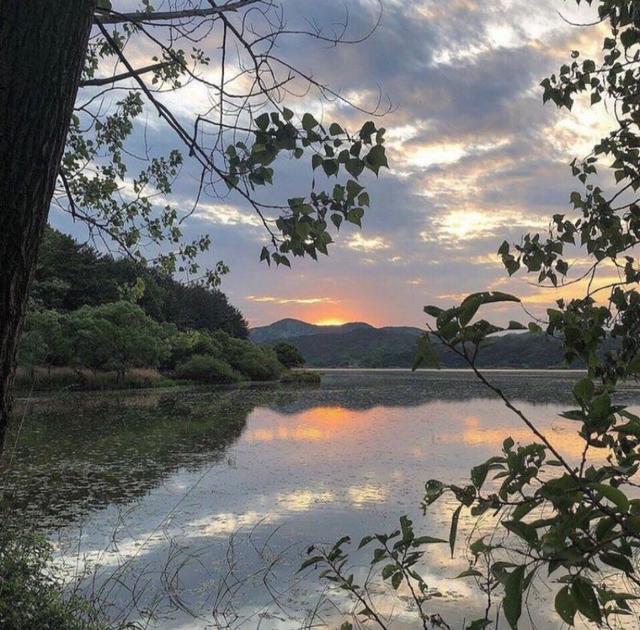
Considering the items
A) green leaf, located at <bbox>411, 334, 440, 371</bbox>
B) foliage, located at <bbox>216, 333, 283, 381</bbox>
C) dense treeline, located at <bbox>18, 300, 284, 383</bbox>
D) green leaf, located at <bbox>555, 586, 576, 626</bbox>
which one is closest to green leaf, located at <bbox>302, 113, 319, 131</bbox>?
green leaf, located at <bbox>411, 334, 440, 371</bbox>

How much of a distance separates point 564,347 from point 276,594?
4.25 metres

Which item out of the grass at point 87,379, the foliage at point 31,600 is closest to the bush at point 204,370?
the grass at point 87,379

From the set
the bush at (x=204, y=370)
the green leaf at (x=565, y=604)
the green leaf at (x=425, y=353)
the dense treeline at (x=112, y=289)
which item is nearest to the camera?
the green leaf at (x=565, y=604)

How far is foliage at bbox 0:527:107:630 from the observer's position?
322 cm

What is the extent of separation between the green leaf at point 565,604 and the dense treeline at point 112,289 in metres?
1.39

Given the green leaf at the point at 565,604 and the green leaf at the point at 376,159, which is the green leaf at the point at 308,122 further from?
the green leaf at the point at 565,604

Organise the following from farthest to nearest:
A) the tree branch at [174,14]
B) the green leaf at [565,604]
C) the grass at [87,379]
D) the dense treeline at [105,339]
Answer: the dense treeline at [105,339] < the grass at [87,379] < the tree branch at [174,14] < the green leaf at [565,604]

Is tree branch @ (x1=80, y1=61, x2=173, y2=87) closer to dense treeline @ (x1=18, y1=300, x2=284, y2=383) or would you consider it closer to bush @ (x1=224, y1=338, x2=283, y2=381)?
dense treeline @ (x1=18, y1=300, x2=284, y2=383)

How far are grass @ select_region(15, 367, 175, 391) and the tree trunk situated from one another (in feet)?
81.8

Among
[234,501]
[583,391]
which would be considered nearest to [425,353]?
[583,391]

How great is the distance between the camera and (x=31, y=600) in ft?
11.3

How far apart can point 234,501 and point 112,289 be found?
66.4 feet

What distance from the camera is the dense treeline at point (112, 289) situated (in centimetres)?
413

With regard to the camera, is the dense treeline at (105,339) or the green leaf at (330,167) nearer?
the green leaf at (330,167)
